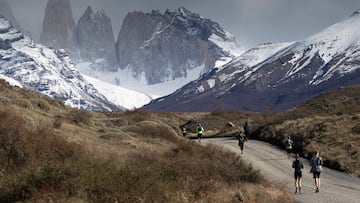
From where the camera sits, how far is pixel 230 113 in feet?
288

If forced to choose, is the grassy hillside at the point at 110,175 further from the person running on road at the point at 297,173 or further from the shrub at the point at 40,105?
the shrub at the point at 40,105

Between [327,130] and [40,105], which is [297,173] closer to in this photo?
[40,105]

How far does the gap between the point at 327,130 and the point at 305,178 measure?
15.5 meters

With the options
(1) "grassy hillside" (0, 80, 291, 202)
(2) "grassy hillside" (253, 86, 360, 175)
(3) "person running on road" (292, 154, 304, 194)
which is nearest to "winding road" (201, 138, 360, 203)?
(3) "person running on road" (292, 154, 304, 194)

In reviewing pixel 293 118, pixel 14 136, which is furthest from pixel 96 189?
pixel 293 118

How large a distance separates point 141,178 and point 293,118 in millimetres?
47631

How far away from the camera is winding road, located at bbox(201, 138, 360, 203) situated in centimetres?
2389

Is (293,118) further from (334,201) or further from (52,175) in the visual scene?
(52,175)

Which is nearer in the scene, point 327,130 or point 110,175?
point 110,175

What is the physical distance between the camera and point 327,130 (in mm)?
45000

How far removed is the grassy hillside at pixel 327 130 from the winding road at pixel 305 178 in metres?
1.58

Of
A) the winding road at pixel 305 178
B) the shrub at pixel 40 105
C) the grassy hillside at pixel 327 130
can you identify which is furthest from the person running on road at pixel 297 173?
the shrub at pixel 40 105

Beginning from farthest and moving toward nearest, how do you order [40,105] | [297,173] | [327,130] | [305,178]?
[327,130] → [40,105] → [305,178] → [297,173]

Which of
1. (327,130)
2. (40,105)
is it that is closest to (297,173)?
(40,105)
